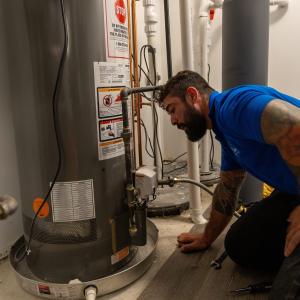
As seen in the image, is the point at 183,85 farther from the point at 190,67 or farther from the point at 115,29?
the point at 190,67

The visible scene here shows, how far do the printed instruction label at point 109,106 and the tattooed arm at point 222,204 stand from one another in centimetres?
42

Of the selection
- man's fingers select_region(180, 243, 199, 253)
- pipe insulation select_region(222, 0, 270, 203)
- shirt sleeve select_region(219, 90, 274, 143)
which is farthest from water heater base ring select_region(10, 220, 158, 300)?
pipe insulation select_region(222, 0, 270, 203)

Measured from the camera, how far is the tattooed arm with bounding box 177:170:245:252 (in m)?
1.29

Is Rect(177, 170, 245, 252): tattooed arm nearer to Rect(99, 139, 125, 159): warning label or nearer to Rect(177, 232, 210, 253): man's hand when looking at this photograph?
Rect(177, 232, 210, 253): man's hand

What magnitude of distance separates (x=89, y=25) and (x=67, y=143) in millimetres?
359

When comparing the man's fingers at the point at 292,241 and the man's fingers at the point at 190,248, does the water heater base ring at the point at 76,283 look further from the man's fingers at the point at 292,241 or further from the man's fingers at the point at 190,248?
the man's fingers at the point at 292,241

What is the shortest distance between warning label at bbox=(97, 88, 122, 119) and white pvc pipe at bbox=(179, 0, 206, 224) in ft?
1.58

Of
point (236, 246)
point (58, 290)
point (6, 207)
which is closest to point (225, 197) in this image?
point (236, 246)

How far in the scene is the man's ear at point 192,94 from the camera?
1113mm

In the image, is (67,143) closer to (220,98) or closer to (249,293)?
(220,98)

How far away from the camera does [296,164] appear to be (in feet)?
2.90

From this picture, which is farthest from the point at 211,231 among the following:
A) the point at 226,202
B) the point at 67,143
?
the point at 67,143

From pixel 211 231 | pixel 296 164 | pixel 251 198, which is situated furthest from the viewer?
pixel 251 198

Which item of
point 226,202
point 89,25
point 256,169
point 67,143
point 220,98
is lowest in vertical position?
point 226,202
